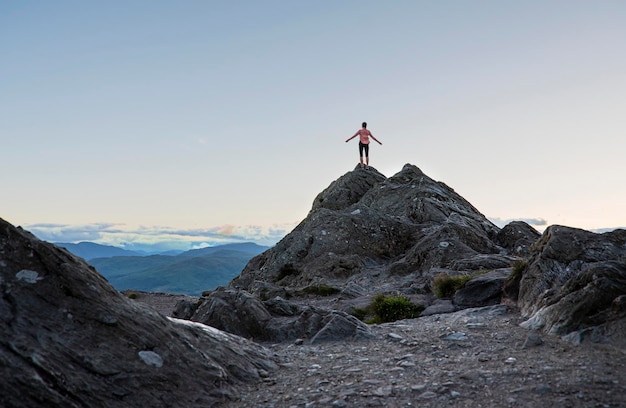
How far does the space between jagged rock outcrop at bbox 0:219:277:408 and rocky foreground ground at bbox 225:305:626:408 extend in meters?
1.13

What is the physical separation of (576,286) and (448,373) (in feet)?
17.4

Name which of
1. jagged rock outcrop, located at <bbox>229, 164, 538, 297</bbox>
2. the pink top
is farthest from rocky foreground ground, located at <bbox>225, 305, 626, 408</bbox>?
the pink top

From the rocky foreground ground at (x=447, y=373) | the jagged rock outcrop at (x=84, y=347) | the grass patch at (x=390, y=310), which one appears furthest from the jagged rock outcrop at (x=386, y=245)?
the jagged rock outcrop at (x=84, y=347)

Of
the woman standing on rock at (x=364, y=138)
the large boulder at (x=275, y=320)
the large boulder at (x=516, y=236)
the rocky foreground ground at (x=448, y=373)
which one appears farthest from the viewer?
the woman standing on rock at (x=364, y=138)

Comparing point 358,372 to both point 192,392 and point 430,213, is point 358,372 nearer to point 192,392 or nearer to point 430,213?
point 192,392

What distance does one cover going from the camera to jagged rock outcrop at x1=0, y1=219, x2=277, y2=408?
28.0ft

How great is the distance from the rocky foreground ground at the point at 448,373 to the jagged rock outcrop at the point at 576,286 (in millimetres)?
607

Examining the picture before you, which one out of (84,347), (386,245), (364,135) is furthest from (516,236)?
(84,347)

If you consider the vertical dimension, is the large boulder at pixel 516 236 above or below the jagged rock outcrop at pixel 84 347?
above

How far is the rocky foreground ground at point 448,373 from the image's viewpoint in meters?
8.83

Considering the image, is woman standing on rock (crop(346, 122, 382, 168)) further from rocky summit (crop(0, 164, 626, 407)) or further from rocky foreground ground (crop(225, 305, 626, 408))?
rocky foreground ground (crop(225, 305, 626, 408))

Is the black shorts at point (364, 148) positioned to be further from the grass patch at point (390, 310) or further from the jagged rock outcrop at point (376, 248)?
the grass patch at point (390, 310)

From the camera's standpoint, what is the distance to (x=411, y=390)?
31.4ft

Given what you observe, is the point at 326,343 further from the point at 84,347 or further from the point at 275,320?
the point at 84,347
